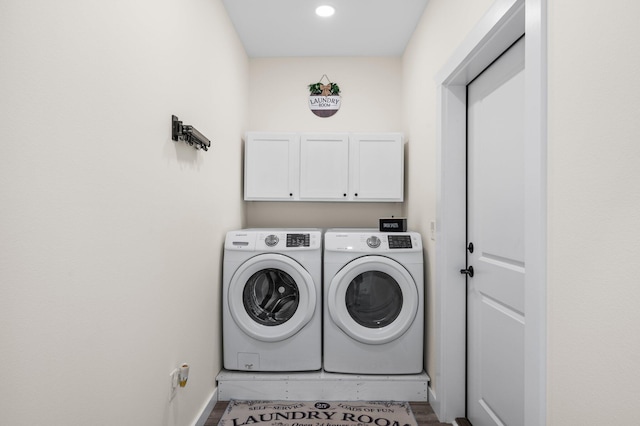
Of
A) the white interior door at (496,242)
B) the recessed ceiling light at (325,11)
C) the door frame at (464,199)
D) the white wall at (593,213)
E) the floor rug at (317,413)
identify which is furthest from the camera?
the recessed ceiling light at (325,11)

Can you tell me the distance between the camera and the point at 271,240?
2566 mm

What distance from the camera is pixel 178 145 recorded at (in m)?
1.78

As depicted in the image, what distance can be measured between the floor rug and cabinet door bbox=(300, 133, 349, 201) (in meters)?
1.50

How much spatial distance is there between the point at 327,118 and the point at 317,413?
7.69 feet

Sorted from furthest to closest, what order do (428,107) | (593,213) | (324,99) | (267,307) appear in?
(324,99) → (267,307) → (428,107) → (593,213)

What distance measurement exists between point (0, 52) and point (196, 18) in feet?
4.59

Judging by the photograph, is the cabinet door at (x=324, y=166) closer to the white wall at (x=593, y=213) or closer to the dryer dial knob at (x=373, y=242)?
the dryer dial knob at (x=373, y=242)

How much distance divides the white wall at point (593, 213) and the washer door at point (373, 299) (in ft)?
4.49

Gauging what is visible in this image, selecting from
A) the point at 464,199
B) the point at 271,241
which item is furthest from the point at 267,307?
the point at 464,199

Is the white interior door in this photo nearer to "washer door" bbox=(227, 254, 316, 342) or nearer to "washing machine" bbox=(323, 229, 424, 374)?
"washing machine" bbox=(323, 229, 424, 374)

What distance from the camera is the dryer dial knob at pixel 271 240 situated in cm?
256

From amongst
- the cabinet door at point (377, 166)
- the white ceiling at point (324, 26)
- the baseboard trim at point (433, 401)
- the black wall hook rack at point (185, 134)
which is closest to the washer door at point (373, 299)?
the baseboard trim at point (433, 401)

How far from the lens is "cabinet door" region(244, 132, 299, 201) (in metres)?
3.05

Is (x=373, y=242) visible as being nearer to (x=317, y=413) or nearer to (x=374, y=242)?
(x=374, y=242)
